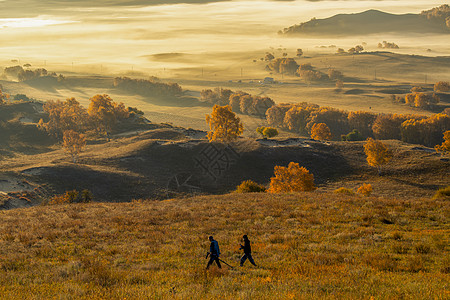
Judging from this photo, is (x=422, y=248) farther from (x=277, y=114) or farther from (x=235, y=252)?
(x=277, y=114)

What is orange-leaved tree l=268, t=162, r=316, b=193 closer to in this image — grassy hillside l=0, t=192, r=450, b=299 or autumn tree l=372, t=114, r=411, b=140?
grassy hillside l=0, t=192, r=450, b=299

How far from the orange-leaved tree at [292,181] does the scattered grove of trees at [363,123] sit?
76420 millimetres

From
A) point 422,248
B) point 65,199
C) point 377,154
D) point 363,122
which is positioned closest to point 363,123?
point 363,122

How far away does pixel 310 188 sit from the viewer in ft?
199


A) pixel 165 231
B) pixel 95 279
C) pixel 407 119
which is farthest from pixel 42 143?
pixel 407 119

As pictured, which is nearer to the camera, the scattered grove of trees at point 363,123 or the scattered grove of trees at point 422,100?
the scattered grove of trees at point 363,123

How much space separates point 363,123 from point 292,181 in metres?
99.3

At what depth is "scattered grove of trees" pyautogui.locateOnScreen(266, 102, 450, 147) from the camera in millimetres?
129750

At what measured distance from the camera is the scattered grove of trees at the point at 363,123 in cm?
12975

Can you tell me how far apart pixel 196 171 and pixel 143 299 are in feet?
233

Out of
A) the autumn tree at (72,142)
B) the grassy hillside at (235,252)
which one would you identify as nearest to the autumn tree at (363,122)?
the autumn tree at (72,142)

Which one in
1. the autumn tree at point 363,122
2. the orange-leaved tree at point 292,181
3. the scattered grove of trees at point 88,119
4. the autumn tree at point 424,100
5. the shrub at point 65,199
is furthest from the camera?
the autumn tree at point 424,100

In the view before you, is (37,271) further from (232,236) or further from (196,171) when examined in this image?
(196,171)

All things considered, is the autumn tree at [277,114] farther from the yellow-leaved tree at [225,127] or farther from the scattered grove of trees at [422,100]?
the scattered grove of trees at [422,100]
